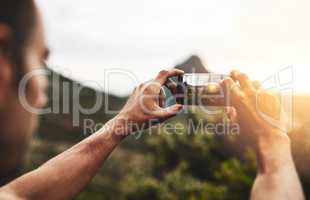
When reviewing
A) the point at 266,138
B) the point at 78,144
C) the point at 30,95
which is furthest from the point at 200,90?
the point at 30,95

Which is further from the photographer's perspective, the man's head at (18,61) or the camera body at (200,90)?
the camera body at (200,90)

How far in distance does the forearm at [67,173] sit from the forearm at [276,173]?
35 cm

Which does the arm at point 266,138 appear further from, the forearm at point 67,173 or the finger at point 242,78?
the forearm at point 67,173

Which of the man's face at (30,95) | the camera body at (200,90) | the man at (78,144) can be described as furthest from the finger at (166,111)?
the man's face at (30,95)

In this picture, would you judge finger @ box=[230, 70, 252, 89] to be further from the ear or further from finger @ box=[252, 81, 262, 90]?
the ear

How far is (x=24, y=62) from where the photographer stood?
767 mm

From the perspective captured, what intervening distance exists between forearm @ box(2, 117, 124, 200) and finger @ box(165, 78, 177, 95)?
0.94 ft

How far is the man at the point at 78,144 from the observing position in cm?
73

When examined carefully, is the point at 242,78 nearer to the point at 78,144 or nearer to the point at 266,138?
the point at 266,138

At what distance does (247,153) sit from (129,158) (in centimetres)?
572

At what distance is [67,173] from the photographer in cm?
111

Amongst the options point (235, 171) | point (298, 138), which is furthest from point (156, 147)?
point (298, 138)

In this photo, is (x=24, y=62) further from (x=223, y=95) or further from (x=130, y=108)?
(x=223, y=95)

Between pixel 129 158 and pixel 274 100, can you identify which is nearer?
pixel 274 100
